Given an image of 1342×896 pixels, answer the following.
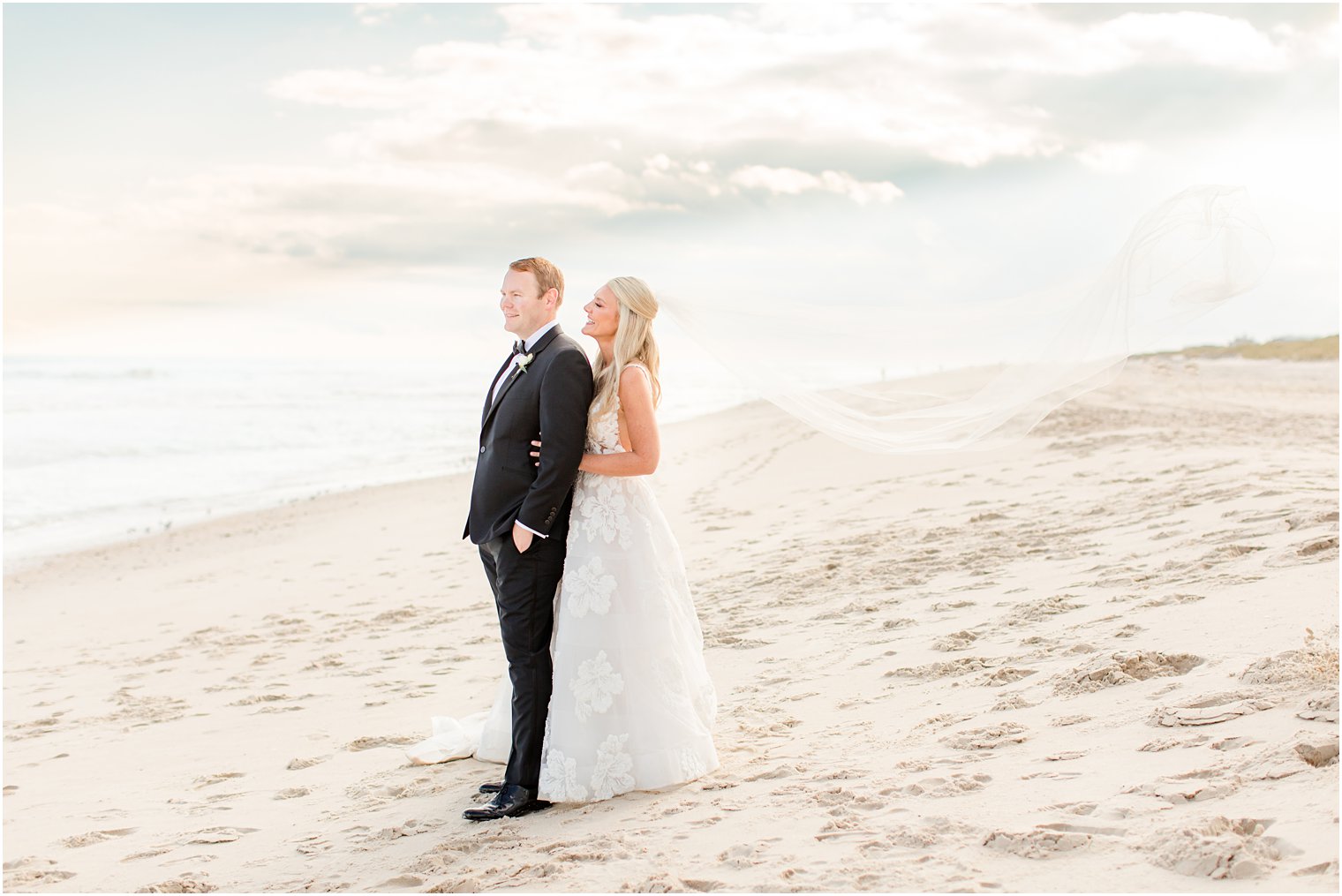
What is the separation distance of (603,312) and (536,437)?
0.54m

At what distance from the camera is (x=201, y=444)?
2328cm

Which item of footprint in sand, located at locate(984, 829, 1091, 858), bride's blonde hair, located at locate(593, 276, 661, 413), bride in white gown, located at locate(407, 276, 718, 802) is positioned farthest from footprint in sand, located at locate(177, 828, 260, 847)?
footprint in sand, located at locate(984, 829, 1091, 858)

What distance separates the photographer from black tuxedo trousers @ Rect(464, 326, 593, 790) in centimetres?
384

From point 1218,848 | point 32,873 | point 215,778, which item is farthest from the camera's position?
point 215,778

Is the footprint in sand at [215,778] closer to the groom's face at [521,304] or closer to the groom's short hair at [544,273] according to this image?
the groom's face at [521,304]

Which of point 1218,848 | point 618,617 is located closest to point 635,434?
point 618,617

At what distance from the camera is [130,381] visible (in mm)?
47938

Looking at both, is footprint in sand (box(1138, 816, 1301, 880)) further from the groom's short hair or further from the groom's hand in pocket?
the groom's short hair

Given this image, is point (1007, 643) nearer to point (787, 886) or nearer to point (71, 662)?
point (787, 886)

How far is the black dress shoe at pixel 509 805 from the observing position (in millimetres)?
3920

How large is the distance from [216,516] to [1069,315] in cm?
1289

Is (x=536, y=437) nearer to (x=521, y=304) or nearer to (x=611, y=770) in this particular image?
(x=521, y=304)

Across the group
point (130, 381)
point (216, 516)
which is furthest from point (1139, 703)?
point (130, 381)

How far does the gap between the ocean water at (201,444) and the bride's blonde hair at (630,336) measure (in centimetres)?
1101
